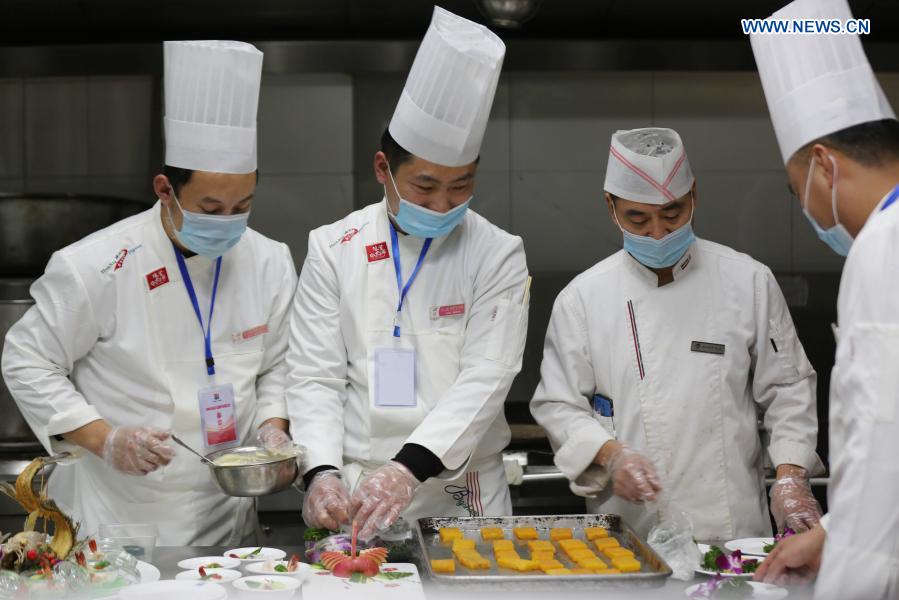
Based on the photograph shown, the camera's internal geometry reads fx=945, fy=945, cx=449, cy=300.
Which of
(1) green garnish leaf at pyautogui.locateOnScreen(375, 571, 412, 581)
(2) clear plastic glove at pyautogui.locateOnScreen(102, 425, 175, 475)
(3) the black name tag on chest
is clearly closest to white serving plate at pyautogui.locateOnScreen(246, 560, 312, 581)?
(1) green garnish leaf at pyautogui.locateOnScreen(375, 571, 412, 581)

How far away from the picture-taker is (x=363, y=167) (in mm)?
3975

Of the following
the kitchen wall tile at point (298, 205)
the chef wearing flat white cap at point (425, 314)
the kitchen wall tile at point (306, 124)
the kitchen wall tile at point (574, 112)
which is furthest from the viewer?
the kitchen wall tile at point (574, 112)

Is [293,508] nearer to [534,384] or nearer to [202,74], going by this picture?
[534,384]

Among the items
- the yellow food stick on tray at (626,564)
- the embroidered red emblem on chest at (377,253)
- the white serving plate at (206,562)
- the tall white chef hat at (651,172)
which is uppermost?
the tall white chef hat at (651,172)

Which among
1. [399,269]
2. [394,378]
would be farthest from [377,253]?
[394,378]

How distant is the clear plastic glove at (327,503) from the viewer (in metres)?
2.08

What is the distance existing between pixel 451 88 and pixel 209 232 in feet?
2.28

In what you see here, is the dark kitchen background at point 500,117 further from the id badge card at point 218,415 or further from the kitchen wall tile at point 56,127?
the id badge card at point 218,415

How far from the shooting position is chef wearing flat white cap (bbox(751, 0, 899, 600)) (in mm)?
1397

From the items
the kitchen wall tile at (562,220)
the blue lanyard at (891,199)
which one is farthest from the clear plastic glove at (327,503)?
the kitchen wall tile at (562,220)

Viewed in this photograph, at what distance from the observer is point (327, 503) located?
2094 mm

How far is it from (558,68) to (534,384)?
1305 mm

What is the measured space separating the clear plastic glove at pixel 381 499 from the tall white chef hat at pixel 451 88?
0.77 metres

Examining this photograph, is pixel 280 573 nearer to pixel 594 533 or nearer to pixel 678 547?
pixel 594 533
